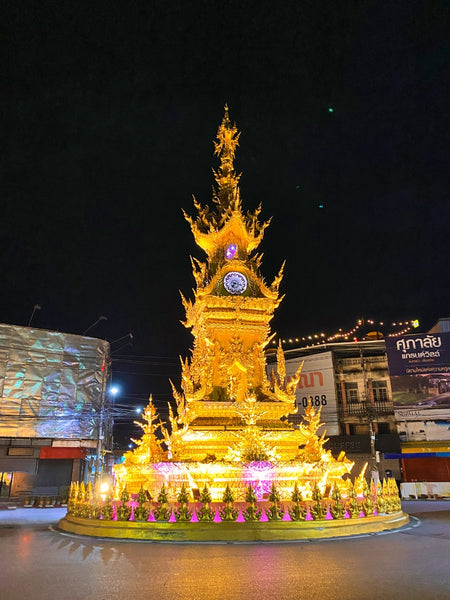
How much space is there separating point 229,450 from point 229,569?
584 centimetres

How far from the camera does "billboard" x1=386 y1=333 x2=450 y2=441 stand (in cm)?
3131

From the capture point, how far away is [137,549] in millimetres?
8758

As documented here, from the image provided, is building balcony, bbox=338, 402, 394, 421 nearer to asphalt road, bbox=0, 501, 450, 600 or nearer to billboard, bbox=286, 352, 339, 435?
billboard, bbox=286, 352, 339, 435

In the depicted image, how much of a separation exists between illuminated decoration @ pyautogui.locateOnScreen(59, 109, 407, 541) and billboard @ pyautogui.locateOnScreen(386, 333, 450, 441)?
18.5 m

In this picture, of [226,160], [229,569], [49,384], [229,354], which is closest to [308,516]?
[229,569]

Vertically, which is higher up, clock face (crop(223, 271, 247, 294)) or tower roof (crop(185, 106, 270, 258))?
tower roof (crop(185, 106, 270, 258))

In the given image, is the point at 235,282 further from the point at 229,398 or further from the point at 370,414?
the point at 370,414

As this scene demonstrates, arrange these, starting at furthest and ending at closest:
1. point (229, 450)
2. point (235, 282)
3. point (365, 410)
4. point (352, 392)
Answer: point (352, 392), point (365, 410), point (235, 282), point (229, 450)

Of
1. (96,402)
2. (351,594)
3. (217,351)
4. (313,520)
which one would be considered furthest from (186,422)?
(96,402)

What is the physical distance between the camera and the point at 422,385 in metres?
31.8

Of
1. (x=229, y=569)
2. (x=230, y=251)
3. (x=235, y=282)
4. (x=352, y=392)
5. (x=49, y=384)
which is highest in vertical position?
(x=230, y=251)

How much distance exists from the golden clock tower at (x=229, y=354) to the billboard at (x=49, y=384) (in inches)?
592

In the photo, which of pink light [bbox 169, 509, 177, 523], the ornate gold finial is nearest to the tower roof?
the ornate gold finial

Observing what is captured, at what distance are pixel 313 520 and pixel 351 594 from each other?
4.65 metres
